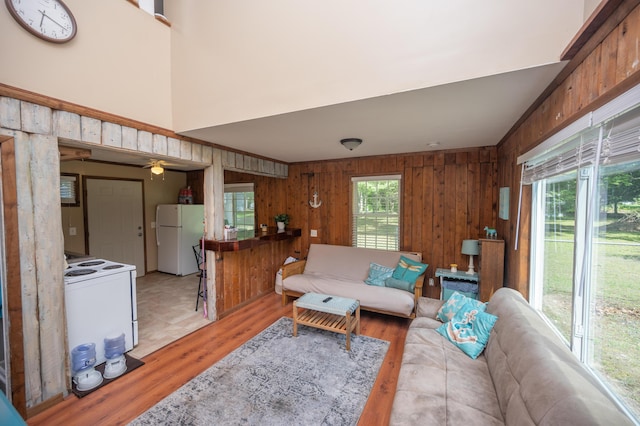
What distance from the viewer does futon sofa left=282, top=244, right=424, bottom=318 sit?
3.30m

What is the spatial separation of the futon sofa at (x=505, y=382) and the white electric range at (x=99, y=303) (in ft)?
8.88

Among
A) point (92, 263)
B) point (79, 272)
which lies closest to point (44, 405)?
point (79, 272)

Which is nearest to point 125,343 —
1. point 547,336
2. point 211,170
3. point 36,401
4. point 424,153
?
point 36,401

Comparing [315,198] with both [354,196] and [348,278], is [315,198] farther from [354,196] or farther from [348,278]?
[348,278]

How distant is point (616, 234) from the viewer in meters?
1.24

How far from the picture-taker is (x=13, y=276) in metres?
1.83

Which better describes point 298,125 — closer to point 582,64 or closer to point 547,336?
point 582,64

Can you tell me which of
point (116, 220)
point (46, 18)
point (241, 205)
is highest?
point (46, 18)

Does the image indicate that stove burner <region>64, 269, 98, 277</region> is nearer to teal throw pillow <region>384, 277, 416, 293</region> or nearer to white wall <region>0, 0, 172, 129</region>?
white wall <region>0, 0, 172, 129</region>

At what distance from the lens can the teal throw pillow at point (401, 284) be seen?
11.2ft

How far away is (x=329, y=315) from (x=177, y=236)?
374 cm

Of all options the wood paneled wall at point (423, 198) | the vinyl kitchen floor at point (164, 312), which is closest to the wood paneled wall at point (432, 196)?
the wood paneled wall at point (423, 198)

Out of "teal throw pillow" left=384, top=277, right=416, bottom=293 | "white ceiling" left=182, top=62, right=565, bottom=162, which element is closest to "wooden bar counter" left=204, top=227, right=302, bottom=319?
"white ceiling" left=182, top=62, right=565, bottom=162

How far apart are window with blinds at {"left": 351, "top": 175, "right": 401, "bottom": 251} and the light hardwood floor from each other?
48.0 inches
